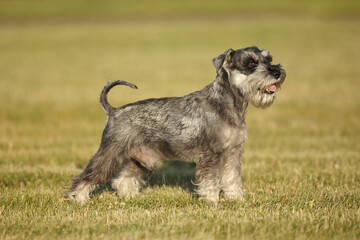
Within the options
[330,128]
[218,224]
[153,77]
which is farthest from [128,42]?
[218,224]

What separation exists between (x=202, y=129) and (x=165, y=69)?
22.9 metres

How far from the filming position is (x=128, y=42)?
40.5m

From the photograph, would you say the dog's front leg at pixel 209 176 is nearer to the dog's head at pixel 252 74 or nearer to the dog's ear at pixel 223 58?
the dog's head at pixel 252 74

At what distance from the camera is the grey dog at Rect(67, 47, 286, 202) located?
21.9ft

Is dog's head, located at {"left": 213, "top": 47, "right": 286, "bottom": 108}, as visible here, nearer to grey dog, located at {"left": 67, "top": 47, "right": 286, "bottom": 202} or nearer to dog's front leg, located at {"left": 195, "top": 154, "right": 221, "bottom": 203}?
grey dog, located at {"left": 67, "top": 47, "right": 286, "bottom": 202}

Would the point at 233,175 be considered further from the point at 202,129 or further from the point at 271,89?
the point at 271,89

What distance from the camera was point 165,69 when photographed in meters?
29.5

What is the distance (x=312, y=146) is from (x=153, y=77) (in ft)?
50.6

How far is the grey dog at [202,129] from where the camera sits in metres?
6.68

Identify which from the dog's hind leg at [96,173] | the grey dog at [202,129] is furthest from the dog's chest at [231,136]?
the dog's hind leg at [96,173]

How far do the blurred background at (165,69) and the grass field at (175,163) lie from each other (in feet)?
0.32

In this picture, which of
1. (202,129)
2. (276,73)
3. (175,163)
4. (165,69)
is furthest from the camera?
(165,69)

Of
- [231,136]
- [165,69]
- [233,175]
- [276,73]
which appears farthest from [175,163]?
[165,69]

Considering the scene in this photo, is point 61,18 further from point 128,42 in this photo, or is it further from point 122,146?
point 122,146
